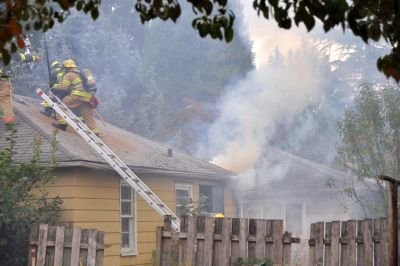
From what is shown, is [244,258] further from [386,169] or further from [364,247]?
[386,169]

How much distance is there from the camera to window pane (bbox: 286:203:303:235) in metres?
22.9

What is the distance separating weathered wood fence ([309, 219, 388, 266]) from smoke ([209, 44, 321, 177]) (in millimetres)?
14776

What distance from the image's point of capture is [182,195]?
18.5 metres

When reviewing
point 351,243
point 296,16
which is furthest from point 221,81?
point 296,16

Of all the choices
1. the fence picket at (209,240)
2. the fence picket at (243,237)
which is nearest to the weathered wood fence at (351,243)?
the fence picket at (243,237)

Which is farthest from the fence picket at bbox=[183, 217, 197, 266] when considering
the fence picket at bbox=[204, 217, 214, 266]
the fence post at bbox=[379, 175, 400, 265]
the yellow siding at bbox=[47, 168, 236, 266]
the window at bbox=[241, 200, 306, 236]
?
the window at bbox=[241, 200, 306, 236]

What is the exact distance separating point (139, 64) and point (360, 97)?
75.9ft

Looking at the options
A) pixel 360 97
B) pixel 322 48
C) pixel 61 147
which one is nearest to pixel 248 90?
pixel 322 48

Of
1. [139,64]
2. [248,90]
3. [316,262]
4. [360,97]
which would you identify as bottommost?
[316,262]

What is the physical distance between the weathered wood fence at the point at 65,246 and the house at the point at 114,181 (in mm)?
1459

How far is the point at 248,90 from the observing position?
30562mm

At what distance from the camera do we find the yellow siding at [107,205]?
14.1m

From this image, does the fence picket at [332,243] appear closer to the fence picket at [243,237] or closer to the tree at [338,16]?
the fence picket at [243,237]

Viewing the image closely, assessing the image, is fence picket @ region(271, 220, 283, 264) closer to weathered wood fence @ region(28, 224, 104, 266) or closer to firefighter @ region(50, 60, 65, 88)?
weathered wood fence @ region(28, 224, 104, 266)
